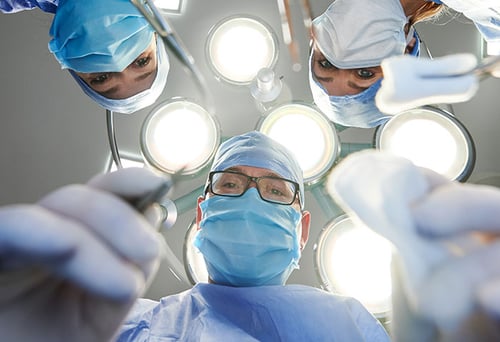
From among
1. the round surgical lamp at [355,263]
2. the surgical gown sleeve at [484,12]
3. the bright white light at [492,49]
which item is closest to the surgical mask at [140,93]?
the round surgical lamp at [355,263]

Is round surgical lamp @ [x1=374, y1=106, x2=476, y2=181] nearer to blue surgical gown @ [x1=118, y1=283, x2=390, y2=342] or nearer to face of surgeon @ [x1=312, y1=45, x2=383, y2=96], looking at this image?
face of surgeon @ [x1=312, y1=45, x2=383, y2=96]

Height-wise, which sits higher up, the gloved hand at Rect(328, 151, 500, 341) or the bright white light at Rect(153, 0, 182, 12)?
the bright white light at Rect(153, 0, 182, 12)

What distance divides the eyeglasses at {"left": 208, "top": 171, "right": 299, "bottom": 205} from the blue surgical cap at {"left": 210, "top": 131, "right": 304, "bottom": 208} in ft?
0.12

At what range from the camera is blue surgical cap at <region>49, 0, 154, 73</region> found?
1.47m

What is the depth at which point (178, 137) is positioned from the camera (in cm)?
177

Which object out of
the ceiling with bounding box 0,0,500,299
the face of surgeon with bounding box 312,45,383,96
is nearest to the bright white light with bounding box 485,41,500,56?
the ceiling with bounding box 0,0,500,299

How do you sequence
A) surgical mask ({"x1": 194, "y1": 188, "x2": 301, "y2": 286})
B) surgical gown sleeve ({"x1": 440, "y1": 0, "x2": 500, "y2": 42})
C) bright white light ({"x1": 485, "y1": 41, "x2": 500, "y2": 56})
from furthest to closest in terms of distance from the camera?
bright white light ({"x1": 485, "y1": 41, "x2": 500, "y2": 56}) < surgical gown sleeve ({"x1": 440, "y1": 0, "x2": 500, "y2": 42}) < surgical mask ({"x1": 194, "y1": 188, "x2": 301, "y2": 286})

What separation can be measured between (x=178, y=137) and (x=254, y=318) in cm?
89

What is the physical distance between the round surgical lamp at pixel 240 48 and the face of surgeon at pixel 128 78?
271 millimetres

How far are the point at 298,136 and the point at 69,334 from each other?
131 cm

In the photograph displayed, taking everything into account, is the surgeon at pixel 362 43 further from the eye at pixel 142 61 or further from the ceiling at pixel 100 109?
the ceiling at pixel 100 109

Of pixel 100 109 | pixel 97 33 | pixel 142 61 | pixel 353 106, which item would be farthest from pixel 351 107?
pixel 100 109

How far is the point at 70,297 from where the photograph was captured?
0.60 meters

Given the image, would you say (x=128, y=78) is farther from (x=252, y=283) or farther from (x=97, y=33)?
(x=252, y=283)
